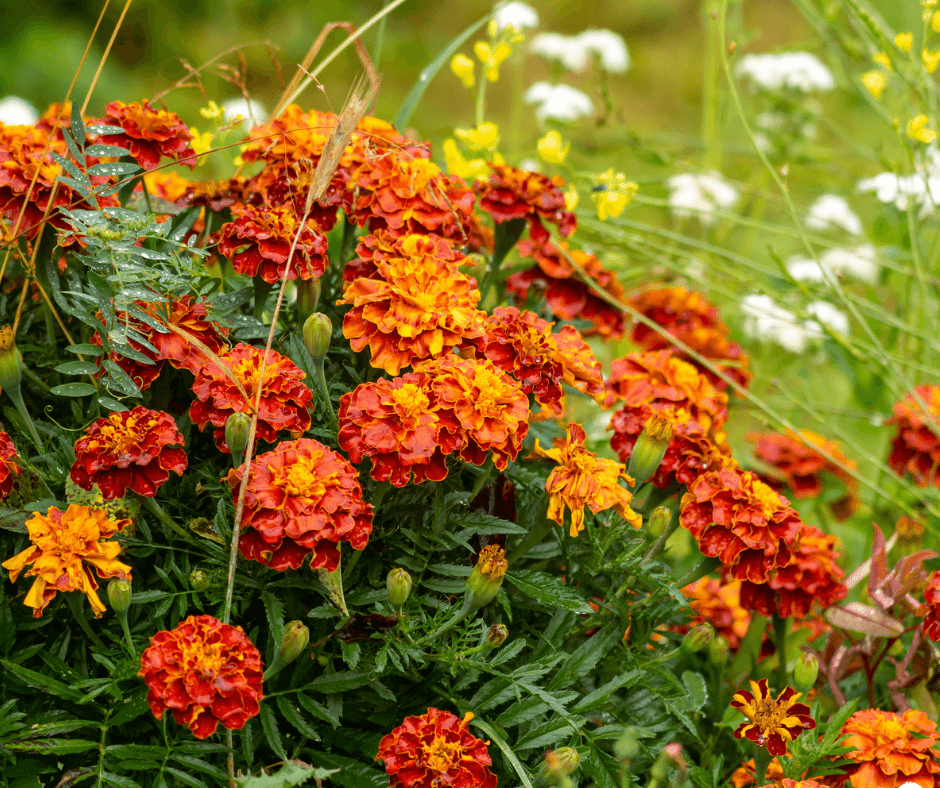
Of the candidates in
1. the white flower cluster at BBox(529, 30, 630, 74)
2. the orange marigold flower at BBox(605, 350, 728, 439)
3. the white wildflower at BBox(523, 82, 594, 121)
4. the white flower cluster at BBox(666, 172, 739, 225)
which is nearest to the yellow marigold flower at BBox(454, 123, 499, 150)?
the orange marigold flower at BBox(605, 350, 728, 439)

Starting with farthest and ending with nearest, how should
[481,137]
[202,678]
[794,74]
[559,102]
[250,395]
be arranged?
1. [794,74]
2. [559,102]
3. [481,137]
4. [250,395]
5. [202,678]

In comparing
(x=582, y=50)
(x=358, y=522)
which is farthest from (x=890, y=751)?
(x=582, y=50)

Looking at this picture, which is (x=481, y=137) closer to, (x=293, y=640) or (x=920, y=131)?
(x=920, y=131)

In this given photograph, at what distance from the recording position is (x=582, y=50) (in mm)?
2488

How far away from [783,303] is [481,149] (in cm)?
52

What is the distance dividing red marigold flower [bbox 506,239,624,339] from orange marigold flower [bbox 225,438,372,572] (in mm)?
583

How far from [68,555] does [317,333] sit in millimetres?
303

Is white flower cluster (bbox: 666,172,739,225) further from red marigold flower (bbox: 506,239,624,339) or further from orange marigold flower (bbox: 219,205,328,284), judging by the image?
orange marigold flower (bbox: 219,205,328,284)

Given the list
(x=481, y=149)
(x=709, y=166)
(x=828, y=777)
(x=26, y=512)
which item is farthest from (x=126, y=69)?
(x=828, y=777)

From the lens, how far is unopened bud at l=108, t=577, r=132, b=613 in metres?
0.83

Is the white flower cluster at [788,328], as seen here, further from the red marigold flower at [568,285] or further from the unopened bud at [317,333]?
the unopened bud at [317,333]

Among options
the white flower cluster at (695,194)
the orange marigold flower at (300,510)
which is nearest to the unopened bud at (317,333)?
the orange marigold flower at (300,510)

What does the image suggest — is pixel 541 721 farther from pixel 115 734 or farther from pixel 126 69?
pixel 126 69

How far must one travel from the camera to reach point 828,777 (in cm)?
103
